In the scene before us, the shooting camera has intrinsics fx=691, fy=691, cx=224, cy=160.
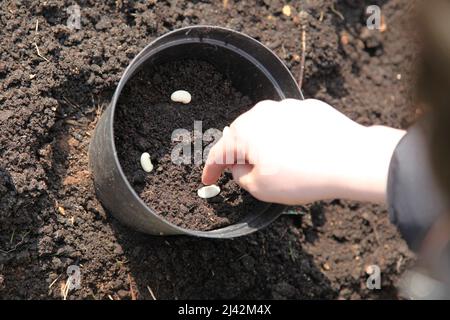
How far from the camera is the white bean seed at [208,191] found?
1.64 m

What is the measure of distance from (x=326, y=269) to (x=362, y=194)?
0.48 meters

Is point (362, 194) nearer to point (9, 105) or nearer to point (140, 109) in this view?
point (140, 109)

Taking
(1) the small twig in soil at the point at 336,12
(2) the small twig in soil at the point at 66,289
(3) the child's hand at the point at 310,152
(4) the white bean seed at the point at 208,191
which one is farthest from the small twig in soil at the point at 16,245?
(1) the small twig in soil at the point at 336,12

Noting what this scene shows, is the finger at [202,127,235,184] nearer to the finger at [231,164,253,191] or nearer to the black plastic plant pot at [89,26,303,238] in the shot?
the finger at [231,164,253,191]

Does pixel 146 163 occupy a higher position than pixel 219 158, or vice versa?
pixel 219 158

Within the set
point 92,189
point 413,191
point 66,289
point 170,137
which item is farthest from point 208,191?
point 413,191

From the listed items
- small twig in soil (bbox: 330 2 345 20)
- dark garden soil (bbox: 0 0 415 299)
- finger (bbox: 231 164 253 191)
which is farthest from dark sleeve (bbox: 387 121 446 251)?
small twig in soil (bbox: 330 2 345 20)

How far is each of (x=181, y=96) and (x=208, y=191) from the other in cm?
24

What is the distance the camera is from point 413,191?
3.82 ft

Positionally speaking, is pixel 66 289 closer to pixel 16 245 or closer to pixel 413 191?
pixel 16 245

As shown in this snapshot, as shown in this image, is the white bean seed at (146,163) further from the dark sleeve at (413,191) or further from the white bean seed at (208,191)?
the dark sleeve at (413,191)

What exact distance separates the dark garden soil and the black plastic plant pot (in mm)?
88

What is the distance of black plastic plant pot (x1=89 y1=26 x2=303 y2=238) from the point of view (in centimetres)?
148

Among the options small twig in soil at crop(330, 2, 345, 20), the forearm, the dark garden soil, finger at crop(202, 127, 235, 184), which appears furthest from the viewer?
small twig in soil at crop(330, 2, 345, 20)
